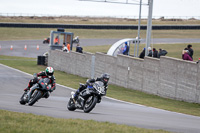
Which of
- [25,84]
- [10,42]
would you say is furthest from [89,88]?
[10,42]

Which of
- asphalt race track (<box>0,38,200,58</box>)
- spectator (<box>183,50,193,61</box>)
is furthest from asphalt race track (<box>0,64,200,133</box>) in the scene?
asphalt race track (<box>0,38,200,58</box>)

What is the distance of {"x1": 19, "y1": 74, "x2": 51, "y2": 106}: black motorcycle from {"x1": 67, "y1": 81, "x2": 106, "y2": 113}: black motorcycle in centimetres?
108

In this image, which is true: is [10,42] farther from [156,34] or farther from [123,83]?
[123,83]

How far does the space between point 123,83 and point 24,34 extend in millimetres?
49802

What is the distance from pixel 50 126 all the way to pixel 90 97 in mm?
3492

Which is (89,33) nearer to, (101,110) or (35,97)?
(101,110)

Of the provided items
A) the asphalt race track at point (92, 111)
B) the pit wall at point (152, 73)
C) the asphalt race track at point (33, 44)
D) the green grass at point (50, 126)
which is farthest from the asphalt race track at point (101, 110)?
the asphalt race track at point (33, 44)

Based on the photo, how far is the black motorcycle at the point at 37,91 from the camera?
13453 mm

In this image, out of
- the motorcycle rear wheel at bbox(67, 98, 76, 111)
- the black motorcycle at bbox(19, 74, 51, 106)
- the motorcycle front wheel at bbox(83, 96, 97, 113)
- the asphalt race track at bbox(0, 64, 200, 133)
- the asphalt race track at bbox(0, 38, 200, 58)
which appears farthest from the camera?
the asphalt race track at bbox(0, 38, 200, 58)

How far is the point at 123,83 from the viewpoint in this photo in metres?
25.2

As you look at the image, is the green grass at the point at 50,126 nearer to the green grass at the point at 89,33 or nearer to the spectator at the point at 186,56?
the spectator at the point at 186,56

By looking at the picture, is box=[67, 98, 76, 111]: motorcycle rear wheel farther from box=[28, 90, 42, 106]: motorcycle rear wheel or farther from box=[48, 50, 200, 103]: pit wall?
box=[48, 50, 200, 103]: pit wall

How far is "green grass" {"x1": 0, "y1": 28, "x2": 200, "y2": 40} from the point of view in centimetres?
6444

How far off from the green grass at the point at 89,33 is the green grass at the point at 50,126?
5354 centimetres
